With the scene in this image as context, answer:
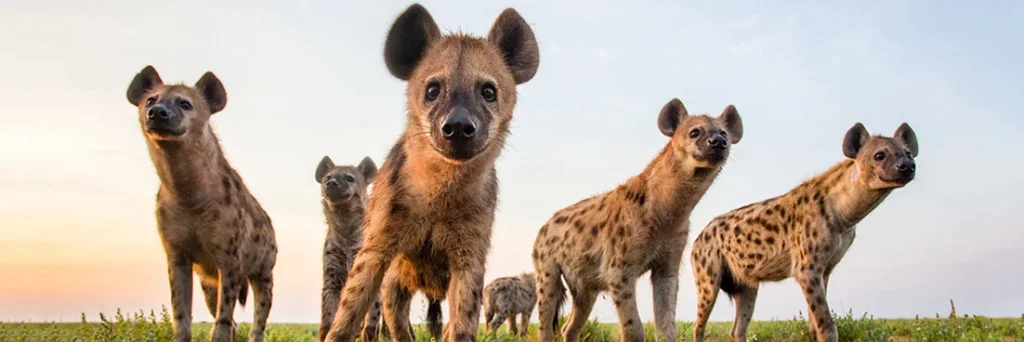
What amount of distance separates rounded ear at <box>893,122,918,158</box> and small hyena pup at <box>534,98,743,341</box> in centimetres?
173

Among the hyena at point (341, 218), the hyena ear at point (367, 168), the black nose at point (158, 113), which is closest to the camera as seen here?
the black nose at point (158, 113)

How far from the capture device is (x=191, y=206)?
6133mm

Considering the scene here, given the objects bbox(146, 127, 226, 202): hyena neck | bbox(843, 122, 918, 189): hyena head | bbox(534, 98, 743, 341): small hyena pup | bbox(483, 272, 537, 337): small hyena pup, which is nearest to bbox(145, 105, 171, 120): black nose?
bbox(146, 127, 226, 202): hyena neck

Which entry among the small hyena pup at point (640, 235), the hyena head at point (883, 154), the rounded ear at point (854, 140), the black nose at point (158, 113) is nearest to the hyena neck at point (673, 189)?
the small hyena pup at point (640, 235)

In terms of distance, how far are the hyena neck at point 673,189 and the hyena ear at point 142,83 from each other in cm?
371

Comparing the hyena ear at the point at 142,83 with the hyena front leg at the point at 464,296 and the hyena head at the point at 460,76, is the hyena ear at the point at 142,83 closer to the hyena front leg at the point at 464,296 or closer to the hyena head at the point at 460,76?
the hyena head at the point at 460,76

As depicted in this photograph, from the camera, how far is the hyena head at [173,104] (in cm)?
583

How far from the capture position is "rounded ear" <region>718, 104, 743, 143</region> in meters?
7.50

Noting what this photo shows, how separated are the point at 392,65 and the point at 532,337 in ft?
15.5

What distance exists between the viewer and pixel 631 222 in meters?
6.54

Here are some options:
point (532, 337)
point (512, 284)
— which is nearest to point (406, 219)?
point (532, 337)

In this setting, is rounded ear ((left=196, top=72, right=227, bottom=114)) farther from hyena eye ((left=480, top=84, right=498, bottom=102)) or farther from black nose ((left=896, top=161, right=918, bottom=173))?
black nose ((left=896, top=161, right=918, bottom=173))

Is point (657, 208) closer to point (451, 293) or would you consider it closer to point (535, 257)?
point (535, 257)

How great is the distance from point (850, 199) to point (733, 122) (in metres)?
1.23
